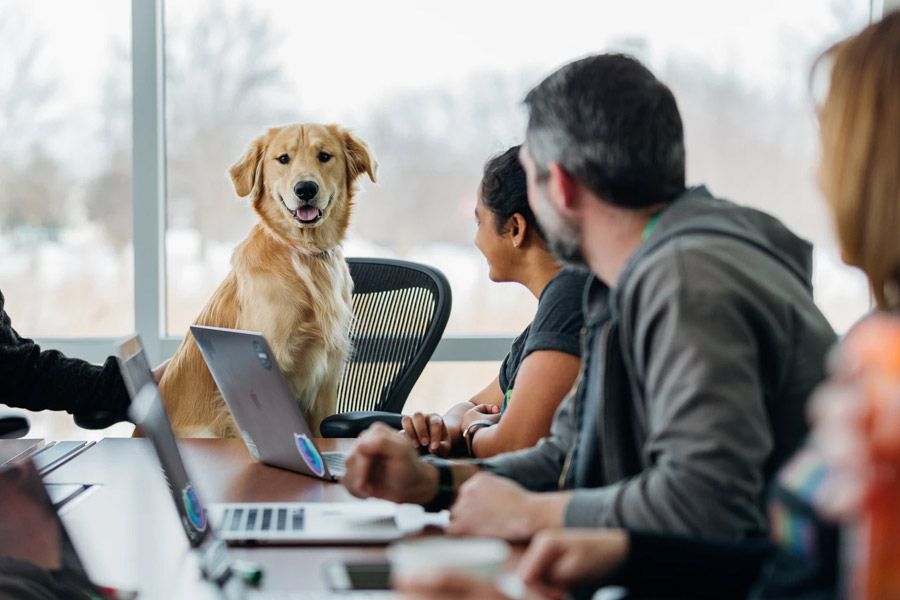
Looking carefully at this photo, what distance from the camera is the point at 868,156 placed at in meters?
0.80

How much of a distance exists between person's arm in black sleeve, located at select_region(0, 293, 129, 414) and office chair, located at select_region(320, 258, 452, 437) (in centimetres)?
68

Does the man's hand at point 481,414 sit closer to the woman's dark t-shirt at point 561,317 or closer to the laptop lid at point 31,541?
the woman's dark t-shirt at point 561,317

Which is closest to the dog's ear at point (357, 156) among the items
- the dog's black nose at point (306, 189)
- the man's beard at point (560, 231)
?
the dog's black nose at point (306, 189)

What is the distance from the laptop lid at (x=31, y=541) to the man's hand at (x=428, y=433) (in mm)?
951

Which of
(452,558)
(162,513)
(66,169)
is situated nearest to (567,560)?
(452,558)

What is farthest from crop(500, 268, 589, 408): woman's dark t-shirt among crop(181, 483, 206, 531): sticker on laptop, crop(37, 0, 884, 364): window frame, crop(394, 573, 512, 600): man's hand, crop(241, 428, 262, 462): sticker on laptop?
crop(37, 0, 884, 364): window frame

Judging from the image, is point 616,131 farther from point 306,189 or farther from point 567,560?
point 306,189

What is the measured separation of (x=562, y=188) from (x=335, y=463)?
2.29 ft

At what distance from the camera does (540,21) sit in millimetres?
3283

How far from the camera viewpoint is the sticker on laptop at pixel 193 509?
102 centimetres

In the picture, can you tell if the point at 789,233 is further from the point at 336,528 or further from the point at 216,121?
the point at 216,121

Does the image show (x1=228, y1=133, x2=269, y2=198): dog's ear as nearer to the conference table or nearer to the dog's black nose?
the dog's black nose

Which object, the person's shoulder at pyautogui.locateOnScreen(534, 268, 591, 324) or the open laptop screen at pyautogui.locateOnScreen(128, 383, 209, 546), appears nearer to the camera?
the open laptop screen at pyautogui.locateOnScreen(128, 383, 209, 546)

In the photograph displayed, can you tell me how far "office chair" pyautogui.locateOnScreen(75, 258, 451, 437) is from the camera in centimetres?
247
